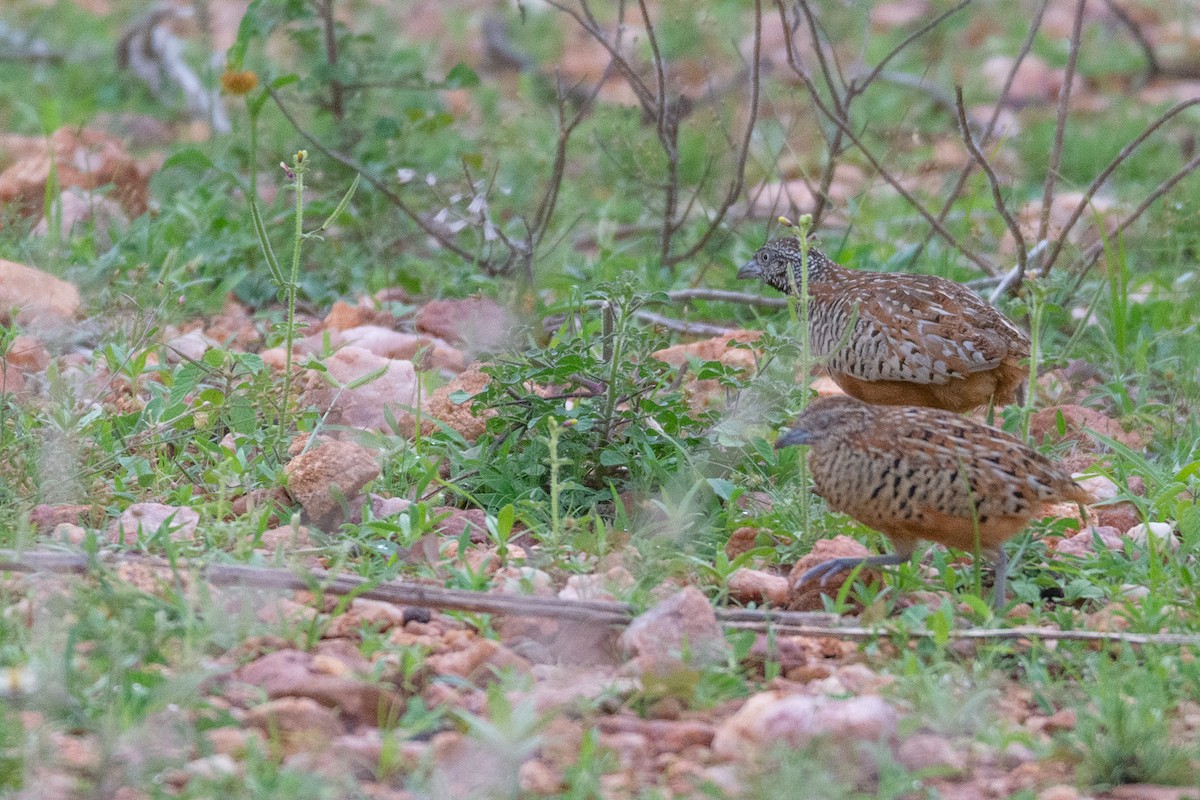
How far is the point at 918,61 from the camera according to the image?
1156cm

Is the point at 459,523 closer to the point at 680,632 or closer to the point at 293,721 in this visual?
the point at 680,632

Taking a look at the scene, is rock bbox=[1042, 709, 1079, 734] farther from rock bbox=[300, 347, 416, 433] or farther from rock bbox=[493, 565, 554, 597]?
rock bbox=[300, 347, 416, 433]

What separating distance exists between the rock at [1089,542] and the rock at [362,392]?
2303mm

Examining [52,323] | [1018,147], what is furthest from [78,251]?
[1018,147]

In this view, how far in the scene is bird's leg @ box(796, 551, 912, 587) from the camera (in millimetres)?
4336

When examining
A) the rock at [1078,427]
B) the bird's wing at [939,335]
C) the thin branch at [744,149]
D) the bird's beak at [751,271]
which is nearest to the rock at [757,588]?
the bird's wing at [939,335]

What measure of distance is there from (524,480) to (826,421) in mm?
1108

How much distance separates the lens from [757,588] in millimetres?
4465

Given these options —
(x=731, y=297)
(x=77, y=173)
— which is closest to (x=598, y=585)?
(x=731, y=297)

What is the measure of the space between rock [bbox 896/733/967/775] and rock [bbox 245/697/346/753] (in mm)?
1253

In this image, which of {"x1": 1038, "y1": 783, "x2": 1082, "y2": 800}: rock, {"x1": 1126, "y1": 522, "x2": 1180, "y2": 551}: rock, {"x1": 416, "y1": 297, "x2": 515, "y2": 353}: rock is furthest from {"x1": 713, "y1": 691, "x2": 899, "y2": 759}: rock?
{"x1": 416, "y1": 297, "x2": 515, "y2": 353}: rock

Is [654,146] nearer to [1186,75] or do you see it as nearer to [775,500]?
[775,500]

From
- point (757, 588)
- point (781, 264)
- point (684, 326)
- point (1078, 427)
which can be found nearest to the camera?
point (757, 588)

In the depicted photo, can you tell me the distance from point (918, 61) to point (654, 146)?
15.7 feet
